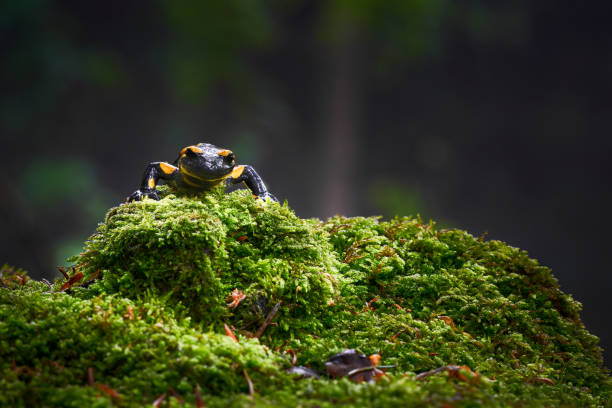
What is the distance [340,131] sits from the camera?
9398 mm

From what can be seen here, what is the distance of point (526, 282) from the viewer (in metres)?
2.45

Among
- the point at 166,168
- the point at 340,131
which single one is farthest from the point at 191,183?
the point at 340,131

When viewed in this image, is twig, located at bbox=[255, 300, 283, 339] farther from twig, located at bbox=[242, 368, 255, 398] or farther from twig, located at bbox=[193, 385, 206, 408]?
twig, located at bbox=[193, 385, 206, 408]

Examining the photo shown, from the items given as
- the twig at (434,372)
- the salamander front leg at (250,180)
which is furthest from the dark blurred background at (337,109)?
the twig at (434,372)

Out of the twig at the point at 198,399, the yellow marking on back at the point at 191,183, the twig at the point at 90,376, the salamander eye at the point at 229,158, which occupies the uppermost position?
the salamander eye at the point at 229,158

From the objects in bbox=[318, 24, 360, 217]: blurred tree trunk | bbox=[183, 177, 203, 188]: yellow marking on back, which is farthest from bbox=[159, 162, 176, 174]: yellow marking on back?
bbox=[318, 24, 360, 217]: blurred tree trunk

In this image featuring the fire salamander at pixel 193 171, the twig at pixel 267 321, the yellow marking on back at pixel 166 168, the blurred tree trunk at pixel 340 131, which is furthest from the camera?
the blurred tree trunk at pixel 340 131

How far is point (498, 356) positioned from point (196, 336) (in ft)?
4.36

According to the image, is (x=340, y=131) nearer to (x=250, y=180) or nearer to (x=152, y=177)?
(x=250, y=180)

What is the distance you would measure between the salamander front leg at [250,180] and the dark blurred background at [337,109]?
4824 mm

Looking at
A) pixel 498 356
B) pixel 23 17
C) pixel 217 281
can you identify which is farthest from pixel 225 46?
pixel 498 356

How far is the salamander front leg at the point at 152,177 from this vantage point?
239cm

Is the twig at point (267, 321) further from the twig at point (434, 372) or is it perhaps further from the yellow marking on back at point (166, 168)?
the yellow marking on back at point (166, 168)

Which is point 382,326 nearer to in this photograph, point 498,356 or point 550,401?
point 498,356
